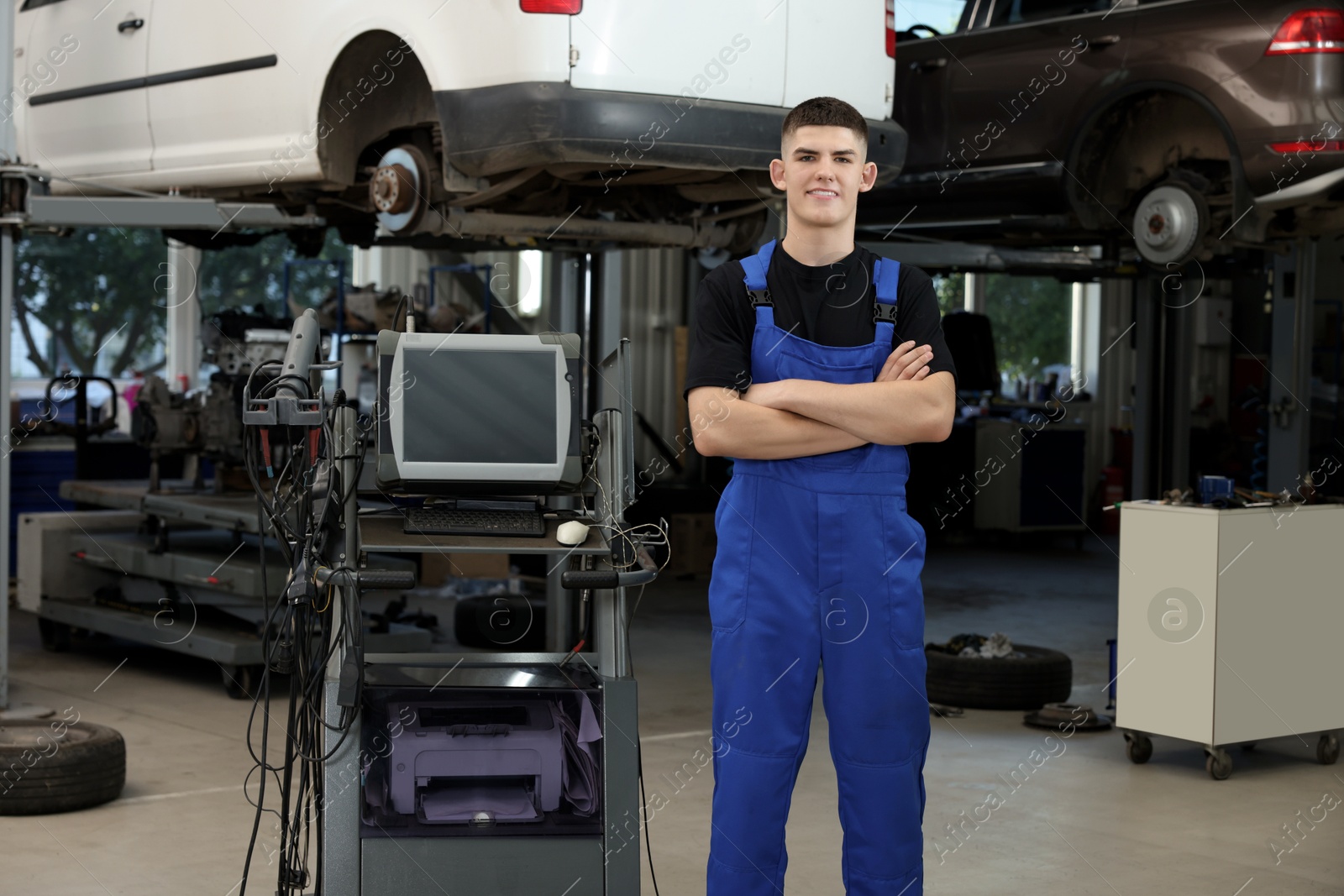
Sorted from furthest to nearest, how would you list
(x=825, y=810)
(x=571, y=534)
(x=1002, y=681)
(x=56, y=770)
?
(x=1002, y=681) < (x=825, y=810) < (x=56, y=770) < (x=571, y=534)

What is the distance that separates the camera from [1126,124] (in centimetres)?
564

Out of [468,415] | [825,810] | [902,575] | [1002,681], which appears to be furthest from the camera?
[1002,681]

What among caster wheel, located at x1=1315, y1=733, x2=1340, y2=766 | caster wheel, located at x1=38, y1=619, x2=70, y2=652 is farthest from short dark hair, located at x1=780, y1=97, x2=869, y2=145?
caster wheel, located at x1=38, y1=619, x2=70, y2=652

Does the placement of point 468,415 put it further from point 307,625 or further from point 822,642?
point 822,642

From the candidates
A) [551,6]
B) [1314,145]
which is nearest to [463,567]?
[551,6]

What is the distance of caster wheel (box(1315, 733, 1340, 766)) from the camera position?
459 centimetres

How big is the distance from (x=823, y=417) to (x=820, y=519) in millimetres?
166

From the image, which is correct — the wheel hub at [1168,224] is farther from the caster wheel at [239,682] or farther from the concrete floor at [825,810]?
the caster wheel at [239,682]

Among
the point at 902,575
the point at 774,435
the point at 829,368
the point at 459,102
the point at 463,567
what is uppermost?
the point at 459,102

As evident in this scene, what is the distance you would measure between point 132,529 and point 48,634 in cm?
57

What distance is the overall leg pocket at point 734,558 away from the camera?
7.89 feet

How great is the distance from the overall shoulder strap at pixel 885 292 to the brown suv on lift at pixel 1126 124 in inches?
116

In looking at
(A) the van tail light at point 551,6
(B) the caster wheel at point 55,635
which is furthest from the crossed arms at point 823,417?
(B) the caster wheel at point 55,635

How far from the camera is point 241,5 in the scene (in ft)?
15.8
